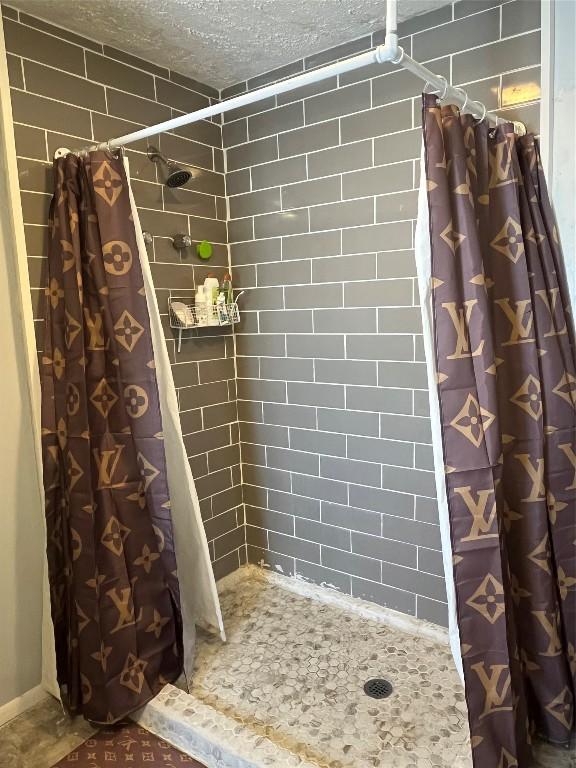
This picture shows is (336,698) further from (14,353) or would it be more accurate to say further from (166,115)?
(166,115)

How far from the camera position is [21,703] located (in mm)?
1893

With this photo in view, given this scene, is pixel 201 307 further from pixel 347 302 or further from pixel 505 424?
pixel 505 424

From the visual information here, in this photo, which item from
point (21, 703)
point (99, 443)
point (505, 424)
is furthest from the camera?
point (21, 703)

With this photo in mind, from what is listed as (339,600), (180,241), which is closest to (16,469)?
(180,241)

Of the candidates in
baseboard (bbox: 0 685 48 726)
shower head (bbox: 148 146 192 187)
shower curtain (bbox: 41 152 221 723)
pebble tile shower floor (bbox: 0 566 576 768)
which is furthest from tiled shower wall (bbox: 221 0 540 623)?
baseboard (bbox: 0 685 48 726)

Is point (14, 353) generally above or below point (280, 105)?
below

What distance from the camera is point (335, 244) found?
2205 mm

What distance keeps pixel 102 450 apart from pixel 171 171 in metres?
1.19

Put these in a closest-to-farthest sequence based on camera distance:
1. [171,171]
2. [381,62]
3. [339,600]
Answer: [381,62], [171,171], [339,600]

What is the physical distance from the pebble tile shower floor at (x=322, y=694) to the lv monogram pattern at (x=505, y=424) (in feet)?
1.00

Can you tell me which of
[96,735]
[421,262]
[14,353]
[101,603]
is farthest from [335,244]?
[96,735]

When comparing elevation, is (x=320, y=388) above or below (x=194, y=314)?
below

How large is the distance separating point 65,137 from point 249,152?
31.9 inches

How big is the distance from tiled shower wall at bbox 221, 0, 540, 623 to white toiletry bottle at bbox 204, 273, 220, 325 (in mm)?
184
